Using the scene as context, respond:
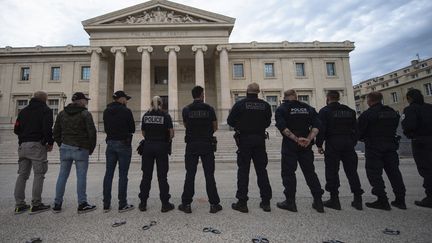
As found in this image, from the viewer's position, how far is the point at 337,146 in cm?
412

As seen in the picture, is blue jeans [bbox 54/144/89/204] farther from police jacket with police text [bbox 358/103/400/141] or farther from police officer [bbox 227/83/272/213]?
police jacket with police text [bbox 358/103/400/141]

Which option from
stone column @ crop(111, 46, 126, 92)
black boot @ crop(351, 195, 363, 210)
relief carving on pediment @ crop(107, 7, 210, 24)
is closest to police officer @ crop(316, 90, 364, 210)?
black boot @ crop(351, 195, 363, 210)

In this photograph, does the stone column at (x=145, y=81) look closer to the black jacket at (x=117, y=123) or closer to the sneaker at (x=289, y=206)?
the black jacket at (x=117, y=123)

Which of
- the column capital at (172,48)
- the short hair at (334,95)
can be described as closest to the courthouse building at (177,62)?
the column capital at (172,48)

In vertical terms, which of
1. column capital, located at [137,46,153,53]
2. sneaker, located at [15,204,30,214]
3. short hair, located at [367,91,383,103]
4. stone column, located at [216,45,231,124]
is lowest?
sneaker, located at [15,204,30,214]

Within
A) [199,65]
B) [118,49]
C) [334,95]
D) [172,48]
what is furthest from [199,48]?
[334,95]

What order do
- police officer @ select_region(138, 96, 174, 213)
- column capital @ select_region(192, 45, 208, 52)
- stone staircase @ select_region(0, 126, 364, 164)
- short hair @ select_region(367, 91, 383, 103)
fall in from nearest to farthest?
police officer @ select_region(138, 96, 174, 213), short hair @ select_region(367, 91, 383, 103), stone staircase @ select_region(0, 126, 364, 164), column capital @ select_region(192, 45, 208, 52)

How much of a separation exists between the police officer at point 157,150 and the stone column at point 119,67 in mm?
21217

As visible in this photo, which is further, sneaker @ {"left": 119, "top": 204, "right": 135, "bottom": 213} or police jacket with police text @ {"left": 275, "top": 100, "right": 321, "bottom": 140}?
police jacket with police text @ {"left": 275, "top": 100, "right": 321, "bottom": 140}

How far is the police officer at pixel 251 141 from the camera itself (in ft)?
13.0

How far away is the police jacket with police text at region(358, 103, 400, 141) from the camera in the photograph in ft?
13.8

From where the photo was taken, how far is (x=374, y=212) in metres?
3.73

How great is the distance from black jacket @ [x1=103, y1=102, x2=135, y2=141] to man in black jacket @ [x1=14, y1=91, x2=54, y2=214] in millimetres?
1093

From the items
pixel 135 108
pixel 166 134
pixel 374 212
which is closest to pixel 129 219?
pixel 166 134
